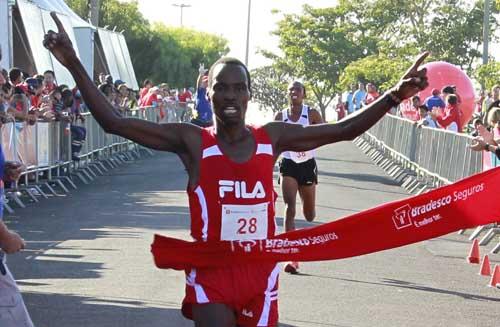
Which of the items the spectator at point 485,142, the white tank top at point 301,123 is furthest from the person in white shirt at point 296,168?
the spectator at point 485,142

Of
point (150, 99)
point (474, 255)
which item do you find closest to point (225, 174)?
point (474, 255)

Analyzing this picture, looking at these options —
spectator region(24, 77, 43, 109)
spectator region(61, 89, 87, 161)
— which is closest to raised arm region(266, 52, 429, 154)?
spectator region(24, 77, 43, 109)

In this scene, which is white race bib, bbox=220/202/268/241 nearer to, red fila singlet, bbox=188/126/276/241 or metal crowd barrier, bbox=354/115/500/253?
red fila singlet, bbox=188/126/276/241

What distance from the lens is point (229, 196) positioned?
5.84m

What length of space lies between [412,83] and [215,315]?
1.42m

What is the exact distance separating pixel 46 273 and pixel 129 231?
357 centimetres

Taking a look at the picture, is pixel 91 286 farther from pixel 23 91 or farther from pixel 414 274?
pixel 23 91

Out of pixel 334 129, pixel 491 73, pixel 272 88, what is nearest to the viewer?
pixel 334 129

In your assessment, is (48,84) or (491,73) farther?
(491,73)

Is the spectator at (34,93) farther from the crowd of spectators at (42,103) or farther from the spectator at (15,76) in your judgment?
the spectator at (15,76)

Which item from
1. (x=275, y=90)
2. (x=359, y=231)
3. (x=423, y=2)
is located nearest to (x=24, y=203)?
(x=359, y=231)

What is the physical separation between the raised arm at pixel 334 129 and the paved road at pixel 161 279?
347cm

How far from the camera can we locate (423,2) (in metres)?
55.4

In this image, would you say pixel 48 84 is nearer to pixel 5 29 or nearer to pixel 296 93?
pixel 5 29
